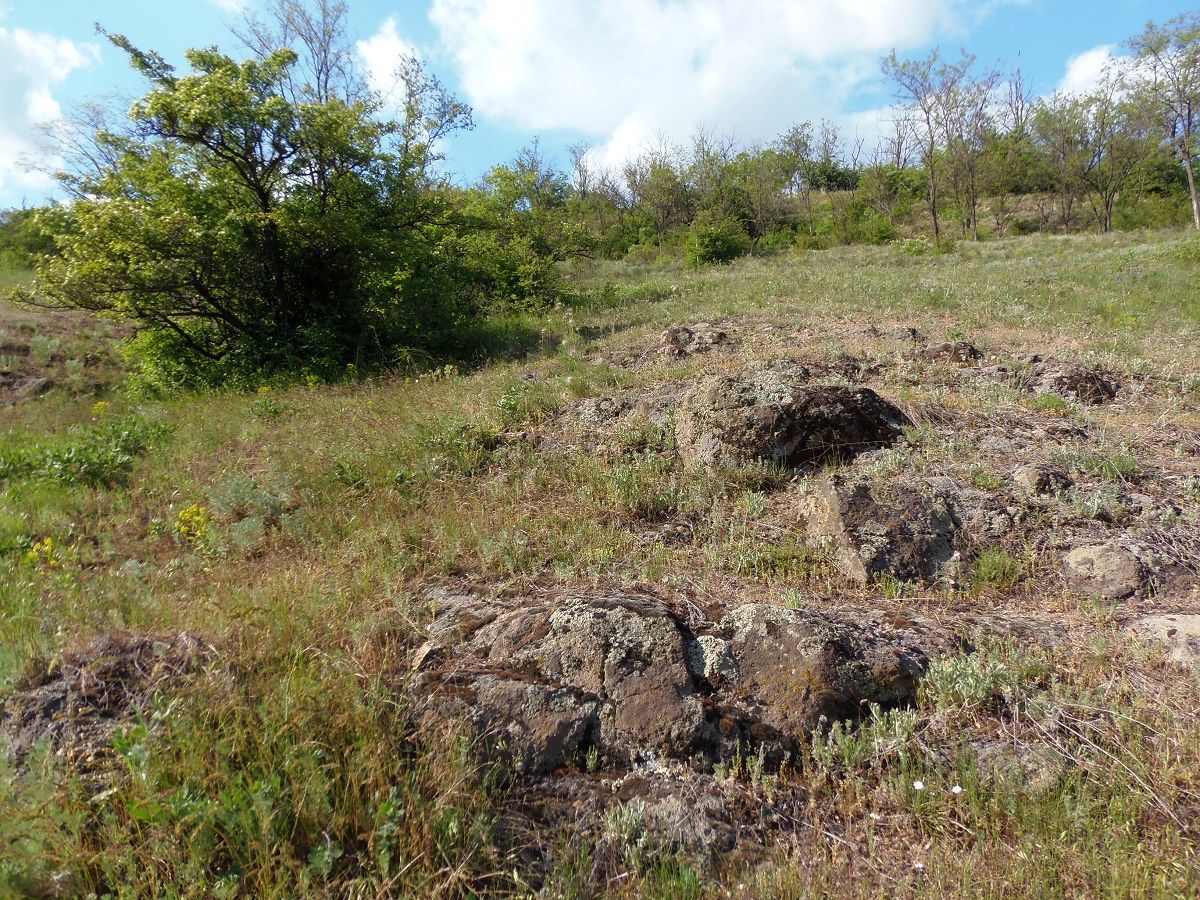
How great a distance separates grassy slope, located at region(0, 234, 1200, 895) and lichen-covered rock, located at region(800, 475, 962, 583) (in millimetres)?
205

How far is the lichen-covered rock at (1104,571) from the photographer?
11.2 feet

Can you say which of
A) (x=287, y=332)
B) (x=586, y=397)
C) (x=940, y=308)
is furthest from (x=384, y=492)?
(x=940, y=308)

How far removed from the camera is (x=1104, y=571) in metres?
3.52

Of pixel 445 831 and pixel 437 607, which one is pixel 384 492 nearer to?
pixel 437 607

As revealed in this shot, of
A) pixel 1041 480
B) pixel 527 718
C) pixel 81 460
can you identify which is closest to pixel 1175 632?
pixel 1041 480

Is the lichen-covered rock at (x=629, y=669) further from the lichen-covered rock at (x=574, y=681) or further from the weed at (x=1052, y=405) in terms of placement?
the weed at (x=1052, y=405)

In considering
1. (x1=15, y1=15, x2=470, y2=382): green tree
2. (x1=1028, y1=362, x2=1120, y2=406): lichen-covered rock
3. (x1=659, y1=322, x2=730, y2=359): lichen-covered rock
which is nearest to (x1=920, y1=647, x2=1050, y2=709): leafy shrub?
(x1=1028, y1=362, x2=1120, y2=406): lichen-covered rock

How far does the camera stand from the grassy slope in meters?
1.89

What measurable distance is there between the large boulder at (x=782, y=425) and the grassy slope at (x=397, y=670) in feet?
1.17

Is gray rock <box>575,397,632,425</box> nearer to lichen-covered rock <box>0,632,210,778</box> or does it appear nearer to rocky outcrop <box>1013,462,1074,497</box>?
rocky outcrop <box>1013,462,1074,497</box>

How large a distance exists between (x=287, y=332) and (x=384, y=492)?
25.0 ft

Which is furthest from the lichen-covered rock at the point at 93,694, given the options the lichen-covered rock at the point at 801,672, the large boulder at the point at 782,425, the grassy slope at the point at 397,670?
the large boulder at the point at 782,425

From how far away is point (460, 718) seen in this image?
2.42 m

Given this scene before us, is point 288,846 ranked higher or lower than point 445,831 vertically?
higher
